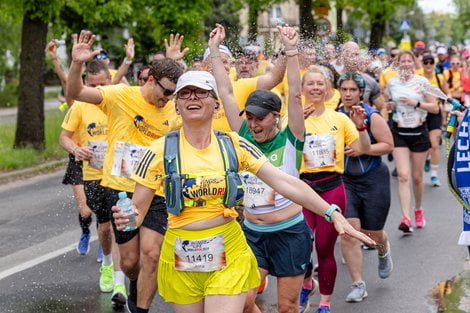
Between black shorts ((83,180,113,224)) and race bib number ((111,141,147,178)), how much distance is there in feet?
1.44

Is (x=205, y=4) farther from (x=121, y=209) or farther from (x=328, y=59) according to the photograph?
(x=121, y=209)

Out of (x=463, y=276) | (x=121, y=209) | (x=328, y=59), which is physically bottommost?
(x=463, y=276)

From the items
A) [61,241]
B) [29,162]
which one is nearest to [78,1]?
[29,162]

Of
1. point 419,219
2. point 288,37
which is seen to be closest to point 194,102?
point 288,37

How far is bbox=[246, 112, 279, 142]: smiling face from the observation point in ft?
19.9

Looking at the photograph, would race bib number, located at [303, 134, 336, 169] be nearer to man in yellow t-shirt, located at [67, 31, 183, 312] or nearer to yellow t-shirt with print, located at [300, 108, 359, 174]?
yellow t-shirt with print, located at [300, 108, 359, 174]

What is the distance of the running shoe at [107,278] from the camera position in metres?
8.12

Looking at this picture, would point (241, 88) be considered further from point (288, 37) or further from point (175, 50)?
point (288, 37)

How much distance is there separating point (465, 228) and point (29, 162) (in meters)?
12.1

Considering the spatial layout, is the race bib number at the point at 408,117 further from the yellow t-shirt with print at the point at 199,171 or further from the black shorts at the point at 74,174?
the yellow t-shirt with print at the point at 199,171

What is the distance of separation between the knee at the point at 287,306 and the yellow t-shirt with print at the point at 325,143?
163cm

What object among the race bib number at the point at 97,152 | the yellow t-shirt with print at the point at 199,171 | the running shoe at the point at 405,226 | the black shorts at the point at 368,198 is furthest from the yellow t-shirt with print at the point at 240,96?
the running shoe at the point at 405,226

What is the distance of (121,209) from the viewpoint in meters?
4.65

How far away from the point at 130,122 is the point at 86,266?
2.57 meters
